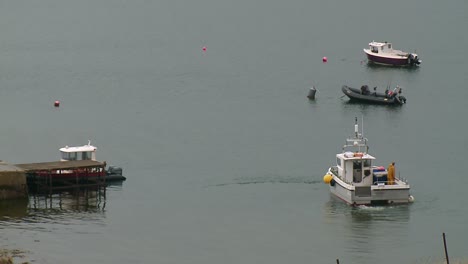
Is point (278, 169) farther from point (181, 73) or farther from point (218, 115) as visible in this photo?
point (181, 73)

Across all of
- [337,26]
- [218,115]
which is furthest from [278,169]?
[337,26]

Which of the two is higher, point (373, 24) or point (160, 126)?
point (373, 24)

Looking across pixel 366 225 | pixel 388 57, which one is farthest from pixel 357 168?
pixel 388 57

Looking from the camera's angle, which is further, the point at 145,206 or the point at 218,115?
the point at 218,115

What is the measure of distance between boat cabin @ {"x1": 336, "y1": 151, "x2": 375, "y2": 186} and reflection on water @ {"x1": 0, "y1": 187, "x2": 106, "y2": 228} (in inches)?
483

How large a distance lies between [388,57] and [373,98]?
27.0 metres

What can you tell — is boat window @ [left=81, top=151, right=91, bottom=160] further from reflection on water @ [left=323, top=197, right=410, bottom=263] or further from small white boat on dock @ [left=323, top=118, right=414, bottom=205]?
small white boat on dock @ [left=323, top=118, right=414, bottom=205]

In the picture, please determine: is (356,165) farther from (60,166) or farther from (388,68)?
(388,68)

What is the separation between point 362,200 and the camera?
56906 mm

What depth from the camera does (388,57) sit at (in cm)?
11750

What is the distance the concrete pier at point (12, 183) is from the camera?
2248 inches

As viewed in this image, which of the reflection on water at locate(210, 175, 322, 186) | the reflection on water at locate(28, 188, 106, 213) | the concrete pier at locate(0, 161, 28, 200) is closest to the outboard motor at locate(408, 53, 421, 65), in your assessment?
the reflection on water at locate(210, 175, 322, 186)

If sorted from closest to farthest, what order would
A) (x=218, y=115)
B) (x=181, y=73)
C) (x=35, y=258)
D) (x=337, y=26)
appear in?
(x=35, y=258), (x=218, y=115), (x=181, y=73), (x=337, y=26)

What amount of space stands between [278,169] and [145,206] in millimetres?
11448
